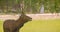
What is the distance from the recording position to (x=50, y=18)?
45.6ft

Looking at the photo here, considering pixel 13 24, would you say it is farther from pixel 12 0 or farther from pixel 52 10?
pixel 52 10

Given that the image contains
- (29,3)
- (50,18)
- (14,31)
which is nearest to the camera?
(29,3)

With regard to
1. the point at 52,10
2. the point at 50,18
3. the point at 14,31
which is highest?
the point at 52,10

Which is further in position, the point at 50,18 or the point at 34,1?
the point at 50,18

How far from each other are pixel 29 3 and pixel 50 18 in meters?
8.35

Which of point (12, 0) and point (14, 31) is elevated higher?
point (12, 0)

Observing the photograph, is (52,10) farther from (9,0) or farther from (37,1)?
(9,0)

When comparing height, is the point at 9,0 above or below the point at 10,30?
above

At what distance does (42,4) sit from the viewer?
577 cm

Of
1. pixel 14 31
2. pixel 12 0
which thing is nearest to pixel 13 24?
pixel 14 31

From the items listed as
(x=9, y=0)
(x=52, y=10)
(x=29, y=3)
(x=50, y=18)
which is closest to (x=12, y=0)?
(x=9, y=0)

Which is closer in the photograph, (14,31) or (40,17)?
(14,31)

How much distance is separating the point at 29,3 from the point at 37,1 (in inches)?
8.5

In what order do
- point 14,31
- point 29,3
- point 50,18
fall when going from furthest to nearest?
point 50,18
point 14,31
point 29,3
